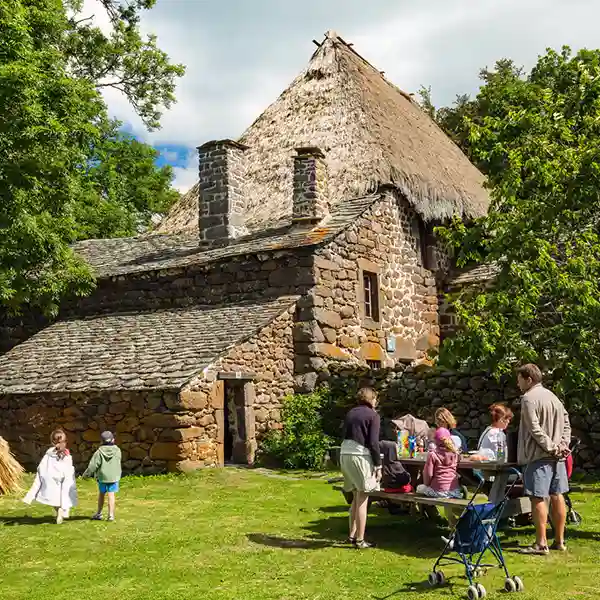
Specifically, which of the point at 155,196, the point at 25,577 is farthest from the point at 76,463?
the point at 155,196

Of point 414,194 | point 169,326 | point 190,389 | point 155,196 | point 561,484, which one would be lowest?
point 561,484

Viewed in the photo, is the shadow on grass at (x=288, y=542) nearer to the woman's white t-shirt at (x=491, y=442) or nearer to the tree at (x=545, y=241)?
the woman's white t-shirt at (x=491, y=442)

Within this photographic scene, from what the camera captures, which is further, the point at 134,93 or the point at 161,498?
the point at 134,93

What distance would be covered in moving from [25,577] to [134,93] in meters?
20.9

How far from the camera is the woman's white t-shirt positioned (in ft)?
25.5

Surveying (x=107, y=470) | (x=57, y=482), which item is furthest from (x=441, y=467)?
(x=57, y=482)

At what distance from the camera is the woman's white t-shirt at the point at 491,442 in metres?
7.77

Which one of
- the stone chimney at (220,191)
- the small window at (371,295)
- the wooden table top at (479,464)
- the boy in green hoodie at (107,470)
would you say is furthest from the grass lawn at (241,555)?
the stone chimney at (220,191)

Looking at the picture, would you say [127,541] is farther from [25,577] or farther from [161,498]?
[161,498]

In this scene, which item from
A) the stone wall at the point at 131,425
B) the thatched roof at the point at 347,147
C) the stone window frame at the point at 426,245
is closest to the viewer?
the stone wall at the point at 131,425

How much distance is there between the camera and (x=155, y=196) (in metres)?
32.4

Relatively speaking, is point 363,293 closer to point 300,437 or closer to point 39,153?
point 300,437

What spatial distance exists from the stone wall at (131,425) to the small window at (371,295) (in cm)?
517

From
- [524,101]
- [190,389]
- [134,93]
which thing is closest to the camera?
[190,389]
